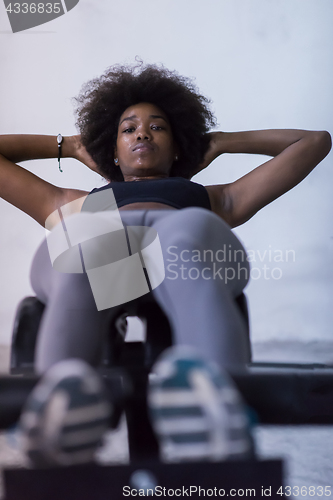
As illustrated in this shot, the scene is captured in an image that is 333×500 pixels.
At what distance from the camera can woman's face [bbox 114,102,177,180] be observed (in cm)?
88

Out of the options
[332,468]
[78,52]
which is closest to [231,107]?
[78,52]

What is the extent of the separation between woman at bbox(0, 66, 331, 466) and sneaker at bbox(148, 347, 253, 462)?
42mm

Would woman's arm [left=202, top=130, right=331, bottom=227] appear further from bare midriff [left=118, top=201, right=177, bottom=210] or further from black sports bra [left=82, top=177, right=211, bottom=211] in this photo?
bare midriff [left=118, top=201, right=177, bottom=210]

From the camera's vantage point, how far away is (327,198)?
4.27ft

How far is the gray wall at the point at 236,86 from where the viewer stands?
123 centimetres

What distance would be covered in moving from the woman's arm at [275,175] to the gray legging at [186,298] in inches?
11.2

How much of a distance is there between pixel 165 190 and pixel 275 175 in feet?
0.75

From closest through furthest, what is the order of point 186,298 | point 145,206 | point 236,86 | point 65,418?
1. point 65,418
2. point 186,298
3. point 145,206
4. point 236,86

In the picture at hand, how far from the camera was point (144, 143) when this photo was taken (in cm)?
88

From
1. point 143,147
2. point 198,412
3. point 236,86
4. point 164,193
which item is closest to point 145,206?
point 164,193

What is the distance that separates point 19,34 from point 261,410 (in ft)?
4.58

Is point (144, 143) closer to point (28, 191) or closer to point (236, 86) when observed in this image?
point (28, 191)

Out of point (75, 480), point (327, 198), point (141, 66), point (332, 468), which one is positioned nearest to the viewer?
point (75, 480)

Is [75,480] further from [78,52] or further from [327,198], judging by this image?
[78,52]
